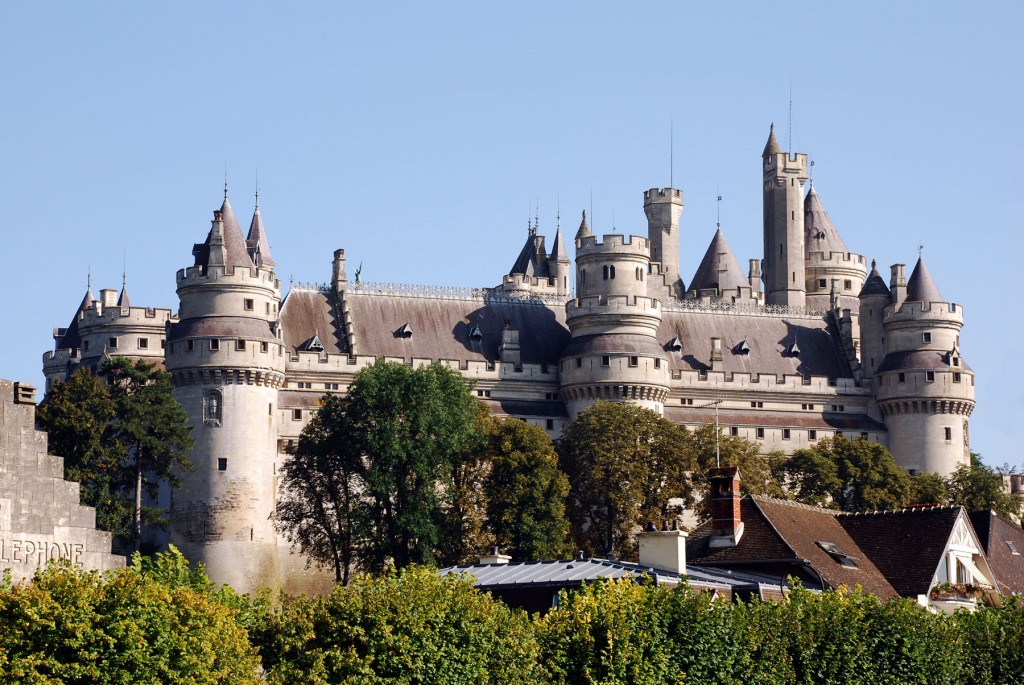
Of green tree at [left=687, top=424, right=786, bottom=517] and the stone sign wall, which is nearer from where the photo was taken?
the stone sign wall

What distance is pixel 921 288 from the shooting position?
123562 mm

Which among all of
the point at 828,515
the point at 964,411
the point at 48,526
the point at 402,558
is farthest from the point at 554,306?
the point at 48,526

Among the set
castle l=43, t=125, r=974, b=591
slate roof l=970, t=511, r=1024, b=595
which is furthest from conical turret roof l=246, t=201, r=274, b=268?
slate roof l=970, t=511, r=1024, b=595

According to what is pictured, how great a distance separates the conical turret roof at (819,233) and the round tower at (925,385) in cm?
1882

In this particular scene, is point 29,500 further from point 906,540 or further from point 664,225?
point 664,225

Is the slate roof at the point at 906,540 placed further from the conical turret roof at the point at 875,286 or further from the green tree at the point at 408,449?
the conical turret roof at the point at 875,286

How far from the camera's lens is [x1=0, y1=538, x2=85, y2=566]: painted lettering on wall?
42656mm

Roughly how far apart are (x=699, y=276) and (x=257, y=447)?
3901 cm

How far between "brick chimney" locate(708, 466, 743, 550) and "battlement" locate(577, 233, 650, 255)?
55.9 metres

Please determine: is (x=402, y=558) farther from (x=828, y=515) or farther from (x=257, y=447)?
(x=828, y=515)

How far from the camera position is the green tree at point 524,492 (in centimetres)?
9812

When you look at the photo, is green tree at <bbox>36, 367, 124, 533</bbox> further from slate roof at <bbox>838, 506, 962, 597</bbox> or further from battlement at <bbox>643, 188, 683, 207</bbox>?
battlement at <bbox>643, 188, 683, 207</bbox>

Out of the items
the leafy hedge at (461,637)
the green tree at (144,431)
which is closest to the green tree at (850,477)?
the green tree at (144,431)

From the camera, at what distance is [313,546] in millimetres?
104000
